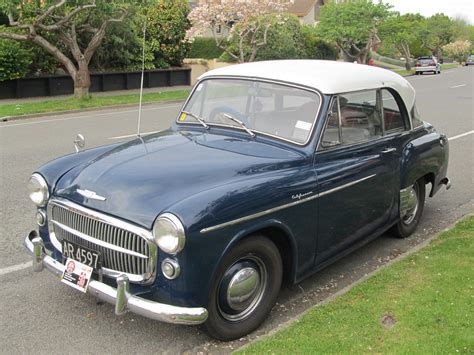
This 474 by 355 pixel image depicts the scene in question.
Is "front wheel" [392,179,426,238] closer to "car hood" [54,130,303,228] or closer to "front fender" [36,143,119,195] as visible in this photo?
"car hood" [54,130,303,228]

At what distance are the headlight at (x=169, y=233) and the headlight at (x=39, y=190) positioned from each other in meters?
1.21

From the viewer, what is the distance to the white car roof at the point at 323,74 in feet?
14.2

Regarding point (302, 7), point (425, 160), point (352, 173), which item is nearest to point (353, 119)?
point (352, 173)

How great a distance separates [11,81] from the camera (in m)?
19.1

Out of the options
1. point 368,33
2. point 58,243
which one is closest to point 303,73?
point 58,243

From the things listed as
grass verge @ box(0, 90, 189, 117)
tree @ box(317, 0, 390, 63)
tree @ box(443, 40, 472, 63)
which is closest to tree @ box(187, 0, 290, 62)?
grass verge @ box(0, 90, 189, 117)

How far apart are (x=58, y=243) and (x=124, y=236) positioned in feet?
2.43

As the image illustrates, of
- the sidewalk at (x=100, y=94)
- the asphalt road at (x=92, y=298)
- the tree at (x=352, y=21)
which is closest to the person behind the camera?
the asphalt road at (x=92, y=298)

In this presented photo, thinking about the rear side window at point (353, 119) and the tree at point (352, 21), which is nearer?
the rear side window at point (353, 119)

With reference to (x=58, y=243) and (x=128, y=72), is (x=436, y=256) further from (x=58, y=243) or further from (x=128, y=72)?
(x=128, y=72)

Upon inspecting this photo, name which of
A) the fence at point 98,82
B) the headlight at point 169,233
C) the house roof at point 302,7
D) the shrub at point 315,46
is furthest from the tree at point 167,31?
the house roof at point 302,7

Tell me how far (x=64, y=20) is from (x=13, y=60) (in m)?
3.13

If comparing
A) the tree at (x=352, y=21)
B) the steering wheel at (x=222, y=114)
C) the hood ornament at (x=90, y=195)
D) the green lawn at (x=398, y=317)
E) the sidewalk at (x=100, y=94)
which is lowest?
the sidewalk at (x=100, y=94)

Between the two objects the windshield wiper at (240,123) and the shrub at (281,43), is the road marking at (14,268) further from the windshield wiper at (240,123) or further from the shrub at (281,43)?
the shrub at (281,43)
